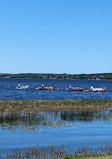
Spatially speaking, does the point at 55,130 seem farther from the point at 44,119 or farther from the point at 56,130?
the point at 44,119

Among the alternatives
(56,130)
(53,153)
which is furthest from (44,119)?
(53,153)

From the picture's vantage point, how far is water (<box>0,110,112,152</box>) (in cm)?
2719

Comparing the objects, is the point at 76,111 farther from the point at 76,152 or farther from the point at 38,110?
the point at 76,152

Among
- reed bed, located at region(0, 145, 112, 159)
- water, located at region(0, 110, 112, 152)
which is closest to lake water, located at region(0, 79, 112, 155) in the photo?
water, located at region(0, 110, 112, 152)

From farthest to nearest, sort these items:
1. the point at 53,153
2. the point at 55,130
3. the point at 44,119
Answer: the point at 44,119, the point at 55,130, the point at 53,153

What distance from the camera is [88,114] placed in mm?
43938

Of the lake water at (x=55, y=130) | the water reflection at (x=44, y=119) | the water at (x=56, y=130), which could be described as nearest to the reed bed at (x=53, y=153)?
the water at (x=56, y=130)

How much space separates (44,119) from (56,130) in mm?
5961

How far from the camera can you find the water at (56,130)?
27.2 meters

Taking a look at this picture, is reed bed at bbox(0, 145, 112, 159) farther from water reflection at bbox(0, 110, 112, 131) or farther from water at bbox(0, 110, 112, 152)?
water reflection at bbox(0, 110, 112, 131)

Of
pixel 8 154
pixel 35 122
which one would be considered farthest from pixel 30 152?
pixel 35 122

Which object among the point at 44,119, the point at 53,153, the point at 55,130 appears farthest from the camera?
the point at 44,119

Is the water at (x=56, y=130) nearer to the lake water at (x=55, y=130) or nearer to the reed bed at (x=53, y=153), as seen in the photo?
the lake water at (x=55, y=130)

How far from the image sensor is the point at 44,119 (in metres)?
38.2
